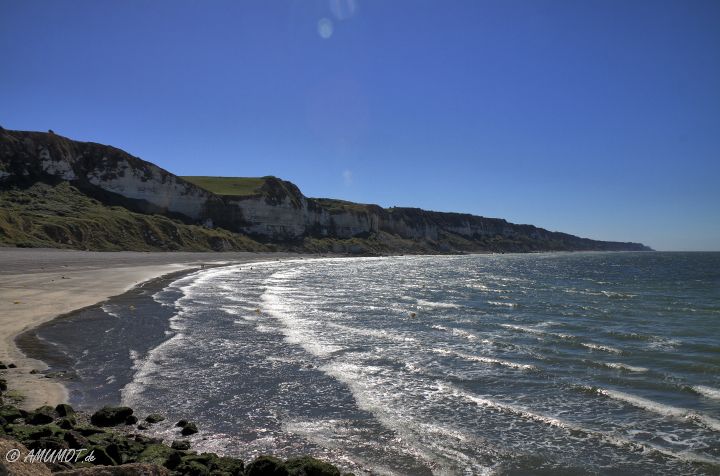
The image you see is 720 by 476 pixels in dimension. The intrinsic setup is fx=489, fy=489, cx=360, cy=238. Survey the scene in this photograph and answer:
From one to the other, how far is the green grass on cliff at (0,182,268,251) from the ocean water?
47861mm

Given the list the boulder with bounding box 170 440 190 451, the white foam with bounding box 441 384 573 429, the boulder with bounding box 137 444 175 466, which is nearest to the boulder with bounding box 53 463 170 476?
the boulder with bounding box 137 444 175 466

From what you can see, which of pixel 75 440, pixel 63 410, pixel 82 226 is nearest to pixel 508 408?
pixel 75 440

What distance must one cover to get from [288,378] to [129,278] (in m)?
32.2

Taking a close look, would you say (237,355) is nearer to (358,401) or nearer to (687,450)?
(358,401)

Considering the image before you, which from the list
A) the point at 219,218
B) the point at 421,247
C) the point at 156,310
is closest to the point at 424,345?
the point at 156,310

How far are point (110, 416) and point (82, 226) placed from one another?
69789 mm

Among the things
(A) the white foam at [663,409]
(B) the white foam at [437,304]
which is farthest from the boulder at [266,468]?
(B) the white foam at [437,304]

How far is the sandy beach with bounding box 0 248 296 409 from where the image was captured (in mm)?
10969

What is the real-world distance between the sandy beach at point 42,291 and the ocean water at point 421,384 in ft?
2.83

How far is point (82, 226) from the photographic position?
6919cm

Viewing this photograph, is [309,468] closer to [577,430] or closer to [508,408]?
[508,408]

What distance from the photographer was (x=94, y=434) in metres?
7.81

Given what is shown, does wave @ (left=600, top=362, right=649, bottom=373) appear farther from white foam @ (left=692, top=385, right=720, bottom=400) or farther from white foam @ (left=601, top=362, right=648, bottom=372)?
white foam @ (left=692, top=385, right=720, bottom=400)

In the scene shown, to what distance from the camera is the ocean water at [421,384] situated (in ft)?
26.9
